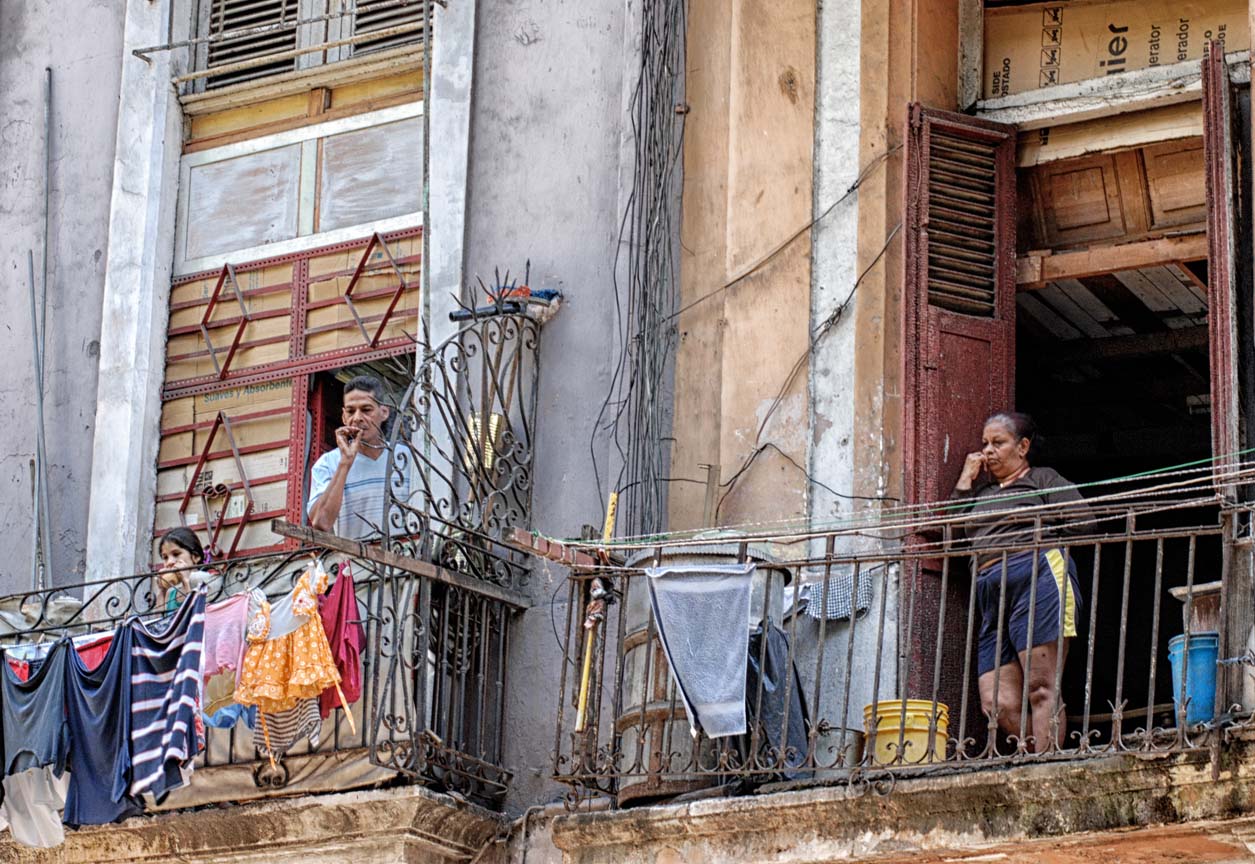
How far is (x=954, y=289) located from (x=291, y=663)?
2.99 metres

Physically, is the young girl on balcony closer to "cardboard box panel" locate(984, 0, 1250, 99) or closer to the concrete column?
the concrete column

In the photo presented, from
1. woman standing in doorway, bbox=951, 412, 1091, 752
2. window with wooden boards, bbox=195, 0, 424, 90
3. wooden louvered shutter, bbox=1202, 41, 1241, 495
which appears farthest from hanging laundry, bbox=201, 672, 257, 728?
wooden louvered shutter, bbox=1202, 41, 1241, 495

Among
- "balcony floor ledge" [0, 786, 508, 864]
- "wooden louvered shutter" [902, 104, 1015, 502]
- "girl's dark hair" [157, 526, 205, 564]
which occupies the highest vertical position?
"wooden louvered shutter" [902, 104, 1015, 502]

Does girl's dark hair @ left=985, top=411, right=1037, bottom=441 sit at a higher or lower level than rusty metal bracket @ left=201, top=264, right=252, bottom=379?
lower

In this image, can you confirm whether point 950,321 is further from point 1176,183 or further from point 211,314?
point 211,314

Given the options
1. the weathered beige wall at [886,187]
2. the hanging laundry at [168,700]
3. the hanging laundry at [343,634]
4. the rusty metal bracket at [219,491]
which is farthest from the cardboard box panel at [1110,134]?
the hanging laundry at [168,700]

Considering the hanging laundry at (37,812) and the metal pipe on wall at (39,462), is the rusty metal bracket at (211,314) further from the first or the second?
the hanging laundry at (37,812)

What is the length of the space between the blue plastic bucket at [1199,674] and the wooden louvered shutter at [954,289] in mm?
1422

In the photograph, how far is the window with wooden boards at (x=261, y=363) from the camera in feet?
37.5

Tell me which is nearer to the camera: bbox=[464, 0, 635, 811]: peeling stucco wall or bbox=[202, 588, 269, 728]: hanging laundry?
bbox=[202, 588, 269, 728]: hanging laundry

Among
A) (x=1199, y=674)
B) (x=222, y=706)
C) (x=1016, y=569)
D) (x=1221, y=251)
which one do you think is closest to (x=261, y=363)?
(x=222, y=706)

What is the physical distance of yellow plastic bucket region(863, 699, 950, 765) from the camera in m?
9.25

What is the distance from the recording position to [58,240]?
12.1 meters

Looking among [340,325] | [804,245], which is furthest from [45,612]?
[804,245]
